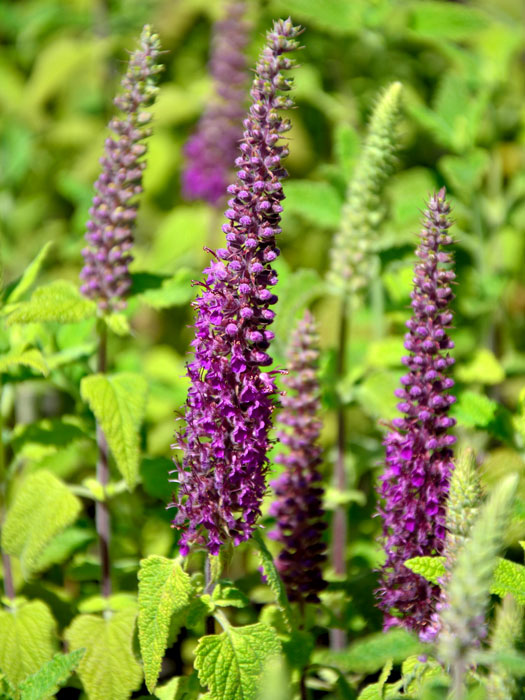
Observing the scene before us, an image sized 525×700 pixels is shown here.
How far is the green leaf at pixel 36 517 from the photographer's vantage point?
9.73ft

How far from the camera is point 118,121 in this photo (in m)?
2.92

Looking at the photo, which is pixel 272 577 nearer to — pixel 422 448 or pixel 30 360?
pixel 422 448

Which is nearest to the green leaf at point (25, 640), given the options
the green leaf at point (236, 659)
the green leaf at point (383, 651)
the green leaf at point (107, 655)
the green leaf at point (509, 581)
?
the green leaf at point (107, 655)

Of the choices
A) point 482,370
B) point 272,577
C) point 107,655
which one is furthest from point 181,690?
point 482,370

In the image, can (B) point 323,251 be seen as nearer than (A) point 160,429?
No

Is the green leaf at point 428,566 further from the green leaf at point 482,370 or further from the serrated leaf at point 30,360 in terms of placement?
the green leaf at point 482,370

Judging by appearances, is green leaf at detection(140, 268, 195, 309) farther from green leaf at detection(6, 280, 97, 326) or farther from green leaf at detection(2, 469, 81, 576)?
green leaf at detection(2, 469, 81, 576)

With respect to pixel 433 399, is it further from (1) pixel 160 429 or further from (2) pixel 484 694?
(1) pixel 160 429

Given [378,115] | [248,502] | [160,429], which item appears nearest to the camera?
[248,502]

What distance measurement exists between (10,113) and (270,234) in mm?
4701

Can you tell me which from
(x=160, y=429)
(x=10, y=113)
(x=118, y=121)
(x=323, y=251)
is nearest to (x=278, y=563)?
(x=118, y=121)

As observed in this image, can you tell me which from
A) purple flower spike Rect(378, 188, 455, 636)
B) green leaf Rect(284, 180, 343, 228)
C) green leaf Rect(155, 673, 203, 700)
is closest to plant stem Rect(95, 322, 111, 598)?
green leaf Rect(155, 673, 203, 700)

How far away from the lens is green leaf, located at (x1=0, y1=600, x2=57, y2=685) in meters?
2.90

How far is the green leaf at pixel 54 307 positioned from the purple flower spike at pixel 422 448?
3.92 feet
